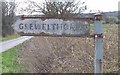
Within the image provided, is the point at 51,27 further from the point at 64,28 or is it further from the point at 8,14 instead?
the point at 8,14

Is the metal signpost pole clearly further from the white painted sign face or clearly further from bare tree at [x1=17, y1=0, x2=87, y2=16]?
bare tree at [x1=17, y1=0, x2=87, y2=16]

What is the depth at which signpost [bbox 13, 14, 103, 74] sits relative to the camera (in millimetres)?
3532

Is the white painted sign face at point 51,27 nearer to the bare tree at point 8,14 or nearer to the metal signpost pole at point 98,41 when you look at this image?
the metal signpost pole at point 98,41

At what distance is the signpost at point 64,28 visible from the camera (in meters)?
3.53

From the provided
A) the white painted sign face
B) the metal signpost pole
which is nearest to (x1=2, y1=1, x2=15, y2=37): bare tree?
the white painted sign face

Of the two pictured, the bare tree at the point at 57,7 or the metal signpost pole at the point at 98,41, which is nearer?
the metal signpost pole at the point at 98,41

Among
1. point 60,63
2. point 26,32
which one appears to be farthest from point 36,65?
point 26,32

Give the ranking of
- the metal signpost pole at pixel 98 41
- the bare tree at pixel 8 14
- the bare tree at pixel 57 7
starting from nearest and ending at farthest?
the metal signpost pole at pixel 98 41
the bare tree at pixel 57 7
the bare tree at pixel 8 14

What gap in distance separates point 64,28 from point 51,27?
0.58ft

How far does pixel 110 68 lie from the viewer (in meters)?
6.66

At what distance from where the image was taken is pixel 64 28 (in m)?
3.62

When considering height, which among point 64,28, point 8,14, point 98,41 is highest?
point 8,14

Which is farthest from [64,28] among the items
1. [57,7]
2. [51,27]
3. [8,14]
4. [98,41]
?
[8,14]

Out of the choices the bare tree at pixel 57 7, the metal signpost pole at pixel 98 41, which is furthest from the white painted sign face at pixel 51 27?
the bare tree at pixel 57 7
